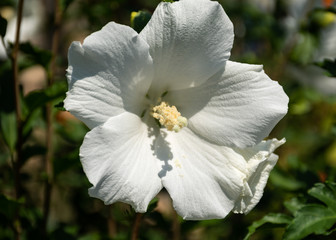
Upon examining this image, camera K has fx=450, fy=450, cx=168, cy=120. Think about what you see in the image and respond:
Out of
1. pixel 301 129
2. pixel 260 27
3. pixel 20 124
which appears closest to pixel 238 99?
pixel 20 124

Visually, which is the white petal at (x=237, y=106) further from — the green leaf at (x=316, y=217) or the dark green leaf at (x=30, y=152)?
the dark green leaf at (x=30, y=152)

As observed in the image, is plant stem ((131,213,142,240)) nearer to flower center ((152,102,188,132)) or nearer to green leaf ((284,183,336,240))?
flower center ((152,102,188,132))

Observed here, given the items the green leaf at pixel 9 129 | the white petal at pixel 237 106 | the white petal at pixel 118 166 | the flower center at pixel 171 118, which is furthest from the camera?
the green leaf at pixel 9 129

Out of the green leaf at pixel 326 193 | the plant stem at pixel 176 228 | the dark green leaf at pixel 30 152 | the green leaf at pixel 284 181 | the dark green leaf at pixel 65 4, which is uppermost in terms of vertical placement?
the dark green leaf at pixel 65 4

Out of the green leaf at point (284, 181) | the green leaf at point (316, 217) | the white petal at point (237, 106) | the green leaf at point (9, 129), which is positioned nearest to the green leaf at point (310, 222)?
the green leaf at point (316, 217)

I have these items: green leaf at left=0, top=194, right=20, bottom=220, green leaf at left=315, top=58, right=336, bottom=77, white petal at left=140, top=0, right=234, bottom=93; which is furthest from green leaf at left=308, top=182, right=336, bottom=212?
green leaf at left=0, top=194, right=20, bottom=220

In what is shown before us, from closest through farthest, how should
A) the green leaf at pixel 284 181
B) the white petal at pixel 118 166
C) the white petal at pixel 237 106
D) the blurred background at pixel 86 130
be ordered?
the white petal at pixel 118 166 → the white petal at pixel 237 106 → the blurred background at pixel 86 130 → the green leaf at pixel 284 181

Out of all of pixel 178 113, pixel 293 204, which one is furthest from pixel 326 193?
pixel 178 113

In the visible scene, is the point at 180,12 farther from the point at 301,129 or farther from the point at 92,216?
the point at 301,129
